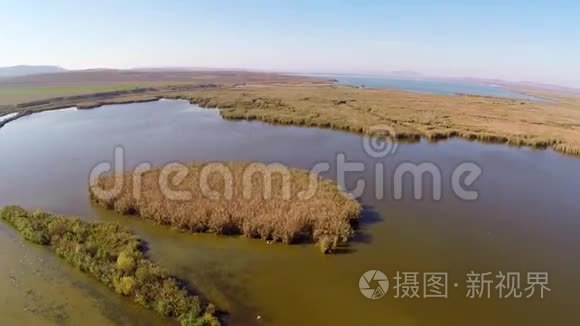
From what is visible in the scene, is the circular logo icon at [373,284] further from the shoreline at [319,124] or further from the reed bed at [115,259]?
the shoreline at [319,124]

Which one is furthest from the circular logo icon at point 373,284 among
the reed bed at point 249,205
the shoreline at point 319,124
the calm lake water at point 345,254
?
the shoreline at point 319,124

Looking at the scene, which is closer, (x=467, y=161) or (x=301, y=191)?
(x=301, y=191)

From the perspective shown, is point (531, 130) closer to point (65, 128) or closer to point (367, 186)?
point (367, 186)

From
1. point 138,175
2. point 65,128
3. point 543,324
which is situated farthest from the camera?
point 65,128

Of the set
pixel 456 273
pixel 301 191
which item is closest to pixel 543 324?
pixel 456 273

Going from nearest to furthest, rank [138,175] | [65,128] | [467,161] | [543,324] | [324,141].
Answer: [543,324] → [138,175] → [467,161] → [324,141] → [65,128]

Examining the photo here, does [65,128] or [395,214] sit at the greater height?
[65,128]

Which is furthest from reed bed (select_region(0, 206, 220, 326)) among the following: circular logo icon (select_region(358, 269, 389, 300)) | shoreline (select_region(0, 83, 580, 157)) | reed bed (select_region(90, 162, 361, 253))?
shoreline (select_region(0, 83, 580, 157))

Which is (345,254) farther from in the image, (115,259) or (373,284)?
(115,259)

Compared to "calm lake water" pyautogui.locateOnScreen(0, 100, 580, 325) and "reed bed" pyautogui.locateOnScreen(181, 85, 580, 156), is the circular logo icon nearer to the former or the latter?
"calm lake water" pyautogui.locateOnScreen(0, 100, 580, 325)
